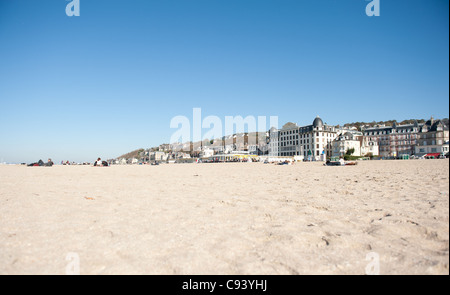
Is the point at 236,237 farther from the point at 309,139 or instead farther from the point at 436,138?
the point at 309,139

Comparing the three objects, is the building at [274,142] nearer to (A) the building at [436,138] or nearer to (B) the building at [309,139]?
(B) the building at [309,139]

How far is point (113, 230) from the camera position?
452 cm

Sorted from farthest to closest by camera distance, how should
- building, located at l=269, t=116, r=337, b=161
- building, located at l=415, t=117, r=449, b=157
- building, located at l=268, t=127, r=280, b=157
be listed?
building, located at l=268, t=127, r=280, b=157 < building, located at l=269, t=116, r=337, b=161 < building, located at l=415, t=117, r=449, b=157

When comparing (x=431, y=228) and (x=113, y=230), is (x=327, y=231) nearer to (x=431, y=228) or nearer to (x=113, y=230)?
(x=431, y=228)

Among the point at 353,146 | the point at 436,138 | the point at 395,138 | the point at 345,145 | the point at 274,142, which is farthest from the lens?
the point at 274,142

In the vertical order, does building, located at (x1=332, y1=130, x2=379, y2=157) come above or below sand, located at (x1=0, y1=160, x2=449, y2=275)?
above

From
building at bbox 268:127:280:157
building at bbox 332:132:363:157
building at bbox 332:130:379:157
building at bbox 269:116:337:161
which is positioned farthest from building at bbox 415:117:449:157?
building at bbox 268:127:280:157

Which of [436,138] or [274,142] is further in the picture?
[274,142]

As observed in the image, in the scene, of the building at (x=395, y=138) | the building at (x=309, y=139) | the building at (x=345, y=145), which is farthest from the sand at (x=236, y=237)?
the building at (x=395, y=138)

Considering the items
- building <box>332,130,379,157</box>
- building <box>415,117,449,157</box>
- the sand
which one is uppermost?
building <box>332,130,379,157</box>

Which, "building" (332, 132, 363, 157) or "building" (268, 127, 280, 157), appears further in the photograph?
"building" (268, 127, 280, 157)

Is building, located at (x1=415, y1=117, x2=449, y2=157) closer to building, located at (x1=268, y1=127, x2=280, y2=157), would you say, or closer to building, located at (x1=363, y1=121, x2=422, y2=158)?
building, located at (x1=363, y1=121, x2=422, y2=158)

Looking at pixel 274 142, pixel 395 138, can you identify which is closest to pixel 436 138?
pixel 395 138

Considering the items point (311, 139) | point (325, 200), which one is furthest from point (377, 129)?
point (325, 200)
